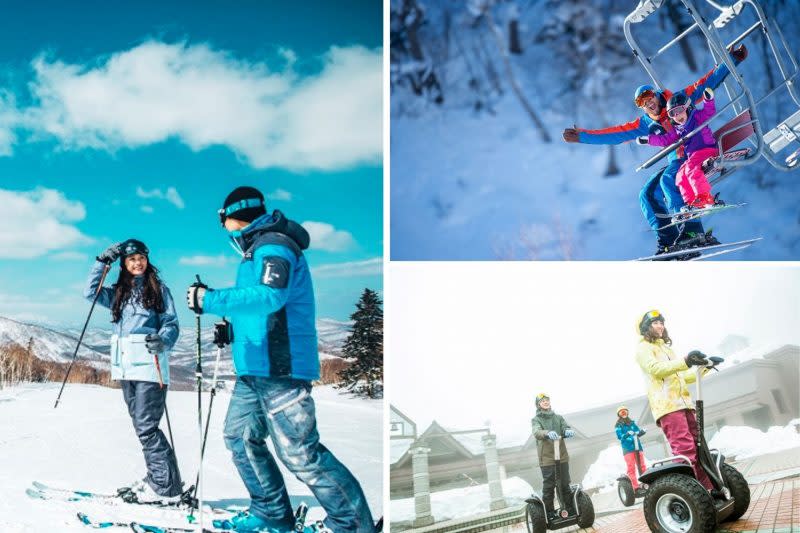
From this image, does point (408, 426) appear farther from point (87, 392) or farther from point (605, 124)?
point (605, 124)

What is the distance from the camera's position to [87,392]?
122 inches

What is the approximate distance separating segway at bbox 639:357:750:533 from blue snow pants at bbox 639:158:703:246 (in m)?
0.79

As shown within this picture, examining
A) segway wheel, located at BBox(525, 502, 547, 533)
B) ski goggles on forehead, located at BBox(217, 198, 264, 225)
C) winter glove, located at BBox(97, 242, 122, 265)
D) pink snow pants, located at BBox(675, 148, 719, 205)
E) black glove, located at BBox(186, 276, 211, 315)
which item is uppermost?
pink snow pants, located at BBox(675, 148, 719, 205)

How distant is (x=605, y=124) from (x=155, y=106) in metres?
2.21

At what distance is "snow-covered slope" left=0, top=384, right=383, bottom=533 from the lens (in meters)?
2.93

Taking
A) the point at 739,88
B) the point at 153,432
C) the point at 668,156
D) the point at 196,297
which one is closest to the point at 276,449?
the point at 153,432

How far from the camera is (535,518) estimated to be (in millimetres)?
3434

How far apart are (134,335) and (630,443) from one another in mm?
2360

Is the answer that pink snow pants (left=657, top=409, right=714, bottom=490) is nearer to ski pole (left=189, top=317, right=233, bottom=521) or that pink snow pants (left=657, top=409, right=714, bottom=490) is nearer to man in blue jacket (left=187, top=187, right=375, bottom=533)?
man in blue jacket (left=187, top=187, right=375, bottom=533)

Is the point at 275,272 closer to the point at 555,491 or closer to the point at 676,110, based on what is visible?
the point at 555,491

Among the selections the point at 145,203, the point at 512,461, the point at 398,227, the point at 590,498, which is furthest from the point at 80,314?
the point at 590,498

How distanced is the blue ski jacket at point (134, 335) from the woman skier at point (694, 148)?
2.50 m

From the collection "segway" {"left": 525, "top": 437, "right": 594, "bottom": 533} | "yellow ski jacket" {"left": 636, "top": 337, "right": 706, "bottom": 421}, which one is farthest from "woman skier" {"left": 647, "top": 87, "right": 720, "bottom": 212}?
"segway" {"left": 525, "top": 437, "right": 594, "bottom": 533}

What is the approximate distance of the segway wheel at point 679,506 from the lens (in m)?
3.10
